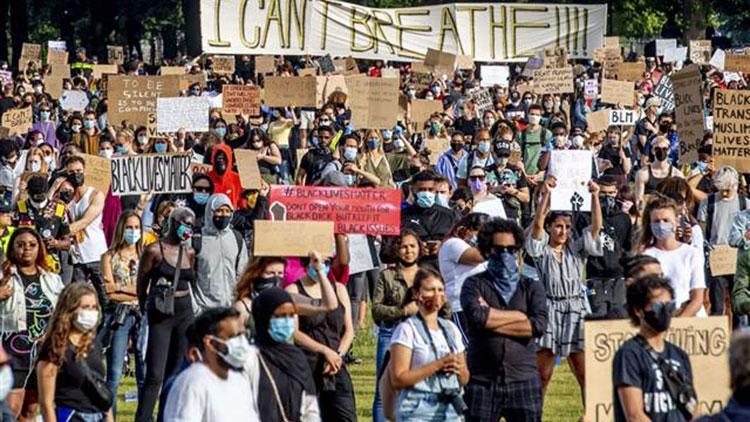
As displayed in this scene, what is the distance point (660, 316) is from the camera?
863 cm

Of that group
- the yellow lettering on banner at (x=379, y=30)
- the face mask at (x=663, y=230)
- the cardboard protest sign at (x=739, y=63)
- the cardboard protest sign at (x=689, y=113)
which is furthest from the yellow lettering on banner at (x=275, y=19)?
the face mask at (x=663, y=230)

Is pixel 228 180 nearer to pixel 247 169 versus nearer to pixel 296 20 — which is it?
pixel 247 169

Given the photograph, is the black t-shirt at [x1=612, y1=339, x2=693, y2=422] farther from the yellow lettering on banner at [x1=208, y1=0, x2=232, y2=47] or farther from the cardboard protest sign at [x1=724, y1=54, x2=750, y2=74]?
the yellow lettering on banner at [x1=208, y1=0, x2=232, y2=47]

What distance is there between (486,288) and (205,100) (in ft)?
39.3

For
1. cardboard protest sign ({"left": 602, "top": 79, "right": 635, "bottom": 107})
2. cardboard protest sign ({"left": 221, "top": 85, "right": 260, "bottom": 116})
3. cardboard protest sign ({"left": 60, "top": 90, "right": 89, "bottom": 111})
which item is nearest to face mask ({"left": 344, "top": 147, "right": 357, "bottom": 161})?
cardboard protest sign ({"left": 221, "top": 85, "right": 260, "bottom": 116})

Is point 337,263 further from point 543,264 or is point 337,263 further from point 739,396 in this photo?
point 739,396

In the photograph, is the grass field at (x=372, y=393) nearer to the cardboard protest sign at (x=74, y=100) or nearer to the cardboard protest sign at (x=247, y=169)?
the cardboard protest sign at (x=247, y=169)

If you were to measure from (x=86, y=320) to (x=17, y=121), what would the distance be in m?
15.5

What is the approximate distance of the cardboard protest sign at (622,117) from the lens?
84.9ft

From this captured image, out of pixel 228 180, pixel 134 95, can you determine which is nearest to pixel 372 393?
pixel 228 180

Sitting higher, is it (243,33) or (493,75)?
(243,33)

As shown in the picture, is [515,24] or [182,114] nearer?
[182,114]

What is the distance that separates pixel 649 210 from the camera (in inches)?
449

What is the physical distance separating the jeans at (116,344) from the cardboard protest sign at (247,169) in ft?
15.1
